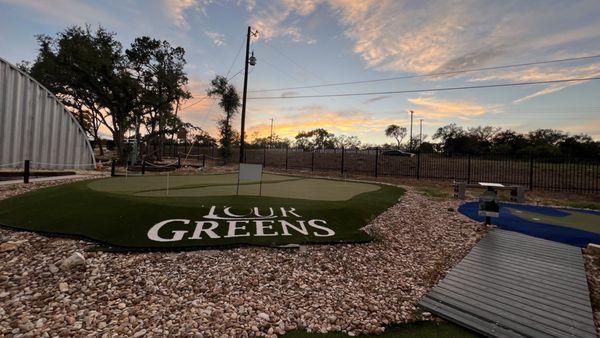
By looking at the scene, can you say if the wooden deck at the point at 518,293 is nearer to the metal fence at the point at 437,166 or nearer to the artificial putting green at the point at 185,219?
the artificial putting green at the point at 185,219

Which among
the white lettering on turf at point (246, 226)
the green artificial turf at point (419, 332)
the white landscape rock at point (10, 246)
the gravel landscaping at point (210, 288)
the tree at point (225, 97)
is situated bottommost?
the green artificial turf at point (419, 332)

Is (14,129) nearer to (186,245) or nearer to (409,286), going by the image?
(186,245)

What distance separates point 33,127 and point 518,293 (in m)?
21.9

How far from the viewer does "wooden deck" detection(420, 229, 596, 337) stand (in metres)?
3.39

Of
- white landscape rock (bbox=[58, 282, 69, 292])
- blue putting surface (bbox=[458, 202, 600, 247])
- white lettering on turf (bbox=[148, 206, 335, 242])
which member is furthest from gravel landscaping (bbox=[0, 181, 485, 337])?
blue putting surface (bbox=[458, 202, 600, 247])

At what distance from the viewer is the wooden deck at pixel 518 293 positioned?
11.1 ft

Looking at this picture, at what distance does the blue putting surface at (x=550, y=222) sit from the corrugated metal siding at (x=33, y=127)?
21338 millimetres

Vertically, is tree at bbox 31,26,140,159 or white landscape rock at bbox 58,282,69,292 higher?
tree at bbox 31,26,140,159

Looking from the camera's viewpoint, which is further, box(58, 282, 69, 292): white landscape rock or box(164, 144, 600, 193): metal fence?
box(164, 144, 600, 193): metal fence

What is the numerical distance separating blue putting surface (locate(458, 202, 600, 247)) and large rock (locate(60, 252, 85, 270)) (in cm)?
892

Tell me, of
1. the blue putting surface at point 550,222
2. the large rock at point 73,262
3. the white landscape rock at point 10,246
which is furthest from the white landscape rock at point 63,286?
the blue putting surface at point 550,222

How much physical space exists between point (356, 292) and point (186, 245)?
9.59ft

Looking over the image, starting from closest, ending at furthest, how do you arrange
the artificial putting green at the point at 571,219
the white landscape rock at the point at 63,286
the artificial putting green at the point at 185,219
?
the white landscape rock at the point at 63,286 < the artificial putting green at the point at 185,219 < the artificial putting green at the point at 571,219

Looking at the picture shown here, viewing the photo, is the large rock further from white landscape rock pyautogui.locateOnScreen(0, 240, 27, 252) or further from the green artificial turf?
the green artificial turf
